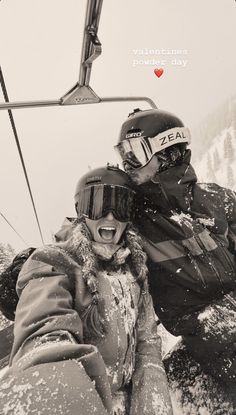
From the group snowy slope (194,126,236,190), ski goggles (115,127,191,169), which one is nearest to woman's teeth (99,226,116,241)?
ski goggles (115,127,191,169)

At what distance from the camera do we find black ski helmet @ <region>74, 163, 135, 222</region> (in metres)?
2.24

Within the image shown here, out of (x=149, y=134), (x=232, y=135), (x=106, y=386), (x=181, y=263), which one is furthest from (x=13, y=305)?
(x=232, y=135)

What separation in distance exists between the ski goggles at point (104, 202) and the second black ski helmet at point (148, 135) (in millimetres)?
471

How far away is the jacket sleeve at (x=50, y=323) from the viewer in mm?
1362

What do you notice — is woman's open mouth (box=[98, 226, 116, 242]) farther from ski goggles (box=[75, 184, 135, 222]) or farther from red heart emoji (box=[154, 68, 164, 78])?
red heart emoji (box=[154, 68, 164, 78])

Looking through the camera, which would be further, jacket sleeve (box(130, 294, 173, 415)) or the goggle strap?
the goggle strap

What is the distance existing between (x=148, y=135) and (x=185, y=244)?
0.92m

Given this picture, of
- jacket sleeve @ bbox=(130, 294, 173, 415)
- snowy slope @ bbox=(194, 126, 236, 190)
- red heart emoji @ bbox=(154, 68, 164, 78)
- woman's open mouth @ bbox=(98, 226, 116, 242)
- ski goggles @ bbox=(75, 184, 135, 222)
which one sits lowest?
snowy slope @ bbox=(194, 126, 236, 190)

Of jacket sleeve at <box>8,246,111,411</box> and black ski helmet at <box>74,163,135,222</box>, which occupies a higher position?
black ski helmet at <box>74,163,135,222</box>

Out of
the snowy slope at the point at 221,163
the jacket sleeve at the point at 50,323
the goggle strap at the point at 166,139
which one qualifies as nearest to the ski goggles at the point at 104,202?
the jacket sleeve at the point at 50,323

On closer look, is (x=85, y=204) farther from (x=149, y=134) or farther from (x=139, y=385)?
(x=139, y=385)

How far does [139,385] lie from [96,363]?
66cm

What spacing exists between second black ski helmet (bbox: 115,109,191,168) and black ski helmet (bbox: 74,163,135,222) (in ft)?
1.19

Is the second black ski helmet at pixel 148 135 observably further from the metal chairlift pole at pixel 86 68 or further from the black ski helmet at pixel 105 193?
the metal chairlift pole at pixel 86 68
